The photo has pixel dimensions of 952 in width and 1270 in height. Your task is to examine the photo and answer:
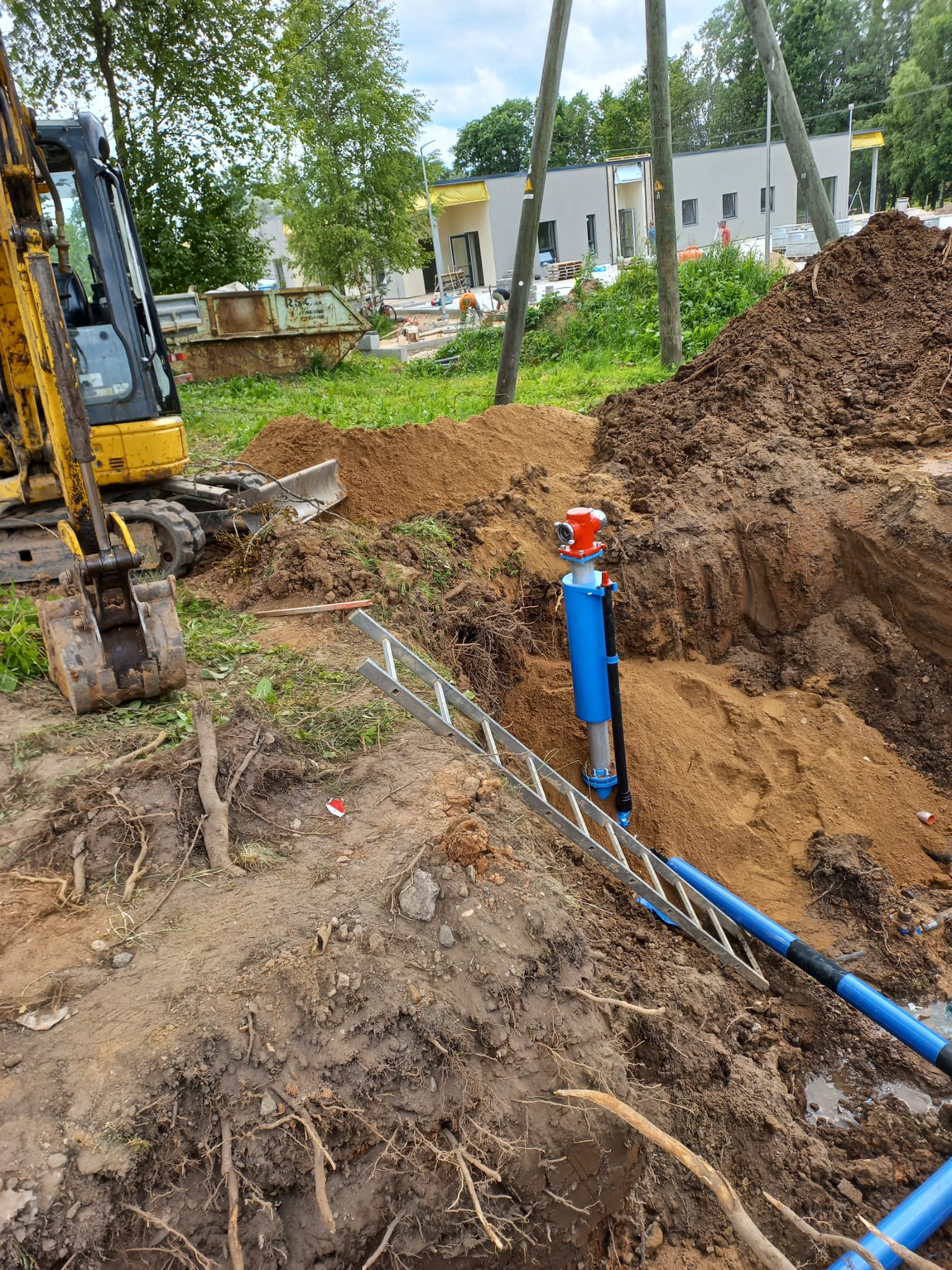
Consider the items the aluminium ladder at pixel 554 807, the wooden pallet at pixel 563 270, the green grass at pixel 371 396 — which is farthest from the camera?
the wooden pallet at pixel 563 270

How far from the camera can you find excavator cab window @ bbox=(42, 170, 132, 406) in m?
5.68

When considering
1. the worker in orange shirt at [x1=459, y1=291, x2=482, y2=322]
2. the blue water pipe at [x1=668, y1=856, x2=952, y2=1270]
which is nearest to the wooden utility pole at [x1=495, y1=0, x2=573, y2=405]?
the blue water pipe at [x1=668, y1=856, x2=952, y2=1270]

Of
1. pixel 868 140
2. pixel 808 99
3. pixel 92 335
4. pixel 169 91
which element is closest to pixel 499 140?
pixel 808 99

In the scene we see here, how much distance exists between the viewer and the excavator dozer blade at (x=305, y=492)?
651 centimetres

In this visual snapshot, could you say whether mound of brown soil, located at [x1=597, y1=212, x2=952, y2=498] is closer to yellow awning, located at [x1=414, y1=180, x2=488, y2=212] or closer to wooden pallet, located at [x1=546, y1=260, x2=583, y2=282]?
wooden pallet, located at [x1=546, y1=260, x2=583, y2=282]

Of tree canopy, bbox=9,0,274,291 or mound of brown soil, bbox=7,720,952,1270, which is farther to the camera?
tree canopy, bbox=9,0,274,291

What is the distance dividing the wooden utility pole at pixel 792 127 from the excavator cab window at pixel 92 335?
24.4ft

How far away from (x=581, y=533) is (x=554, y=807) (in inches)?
58.8

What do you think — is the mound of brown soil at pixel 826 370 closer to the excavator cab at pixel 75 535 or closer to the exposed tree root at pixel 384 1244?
the excavator cab at pixel 75 535

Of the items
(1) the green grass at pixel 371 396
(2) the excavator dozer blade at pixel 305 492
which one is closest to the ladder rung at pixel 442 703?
(2) the excavator dozer blade at pixel 305 492

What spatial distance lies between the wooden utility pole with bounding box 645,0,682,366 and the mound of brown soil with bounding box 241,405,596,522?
136 inches

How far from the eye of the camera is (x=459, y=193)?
32656mm

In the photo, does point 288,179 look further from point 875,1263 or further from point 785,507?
point 875,1263

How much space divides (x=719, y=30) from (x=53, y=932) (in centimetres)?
6467
